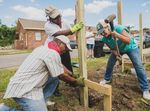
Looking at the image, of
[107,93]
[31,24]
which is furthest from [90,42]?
[31,24]

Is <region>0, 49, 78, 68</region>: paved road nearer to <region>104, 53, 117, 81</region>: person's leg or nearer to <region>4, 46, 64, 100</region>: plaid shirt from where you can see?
<region>104, 53, 117, 81</region>: person's leg

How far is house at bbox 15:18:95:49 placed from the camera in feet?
112

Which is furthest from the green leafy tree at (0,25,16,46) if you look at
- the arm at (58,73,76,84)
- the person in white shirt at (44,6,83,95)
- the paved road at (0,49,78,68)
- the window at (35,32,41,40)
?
the arm at (58,73,76,84)

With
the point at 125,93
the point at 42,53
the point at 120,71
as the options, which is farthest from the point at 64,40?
the point at 120,71

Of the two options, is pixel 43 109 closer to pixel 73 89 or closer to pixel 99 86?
pixel 99 86

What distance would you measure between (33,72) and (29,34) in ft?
103

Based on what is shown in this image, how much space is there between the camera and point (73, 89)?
5293 mm

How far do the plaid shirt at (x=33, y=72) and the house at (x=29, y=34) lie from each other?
30036mm

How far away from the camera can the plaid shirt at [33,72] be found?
3436 millimetres

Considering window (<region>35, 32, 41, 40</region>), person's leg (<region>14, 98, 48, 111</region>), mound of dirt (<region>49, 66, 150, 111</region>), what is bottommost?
mound of dirt (<region>49, 66, 150, 111</region>)

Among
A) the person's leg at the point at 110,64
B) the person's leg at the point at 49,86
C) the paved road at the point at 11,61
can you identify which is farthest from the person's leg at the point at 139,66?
the paved road at the point at 11,61

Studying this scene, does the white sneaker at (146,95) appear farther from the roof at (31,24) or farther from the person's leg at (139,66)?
the roof at (31,24)

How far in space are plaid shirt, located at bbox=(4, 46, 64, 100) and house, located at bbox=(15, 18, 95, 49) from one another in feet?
98.5

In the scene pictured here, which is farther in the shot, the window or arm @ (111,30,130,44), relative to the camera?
the window
